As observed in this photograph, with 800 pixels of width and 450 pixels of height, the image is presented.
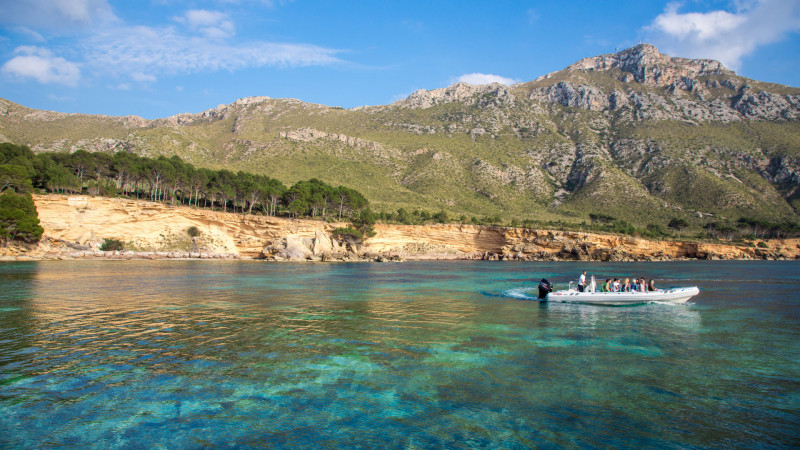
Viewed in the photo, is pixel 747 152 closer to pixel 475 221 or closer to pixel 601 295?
pixel 475 221

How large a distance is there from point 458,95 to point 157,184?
405 feet

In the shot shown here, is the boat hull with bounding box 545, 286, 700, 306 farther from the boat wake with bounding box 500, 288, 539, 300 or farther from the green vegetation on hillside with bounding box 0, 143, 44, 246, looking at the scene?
the green vegetation on hillside with bounding box 0, 143, 44, 246

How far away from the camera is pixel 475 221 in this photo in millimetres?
83062

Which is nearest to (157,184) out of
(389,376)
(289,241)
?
(289,241)

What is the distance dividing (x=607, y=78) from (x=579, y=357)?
596 ft

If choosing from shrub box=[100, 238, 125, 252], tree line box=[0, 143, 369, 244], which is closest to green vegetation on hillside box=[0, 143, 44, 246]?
tree line box=[0, 143, 369, 244]

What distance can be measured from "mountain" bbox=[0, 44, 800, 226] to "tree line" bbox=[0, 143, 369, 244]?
50.0 ft

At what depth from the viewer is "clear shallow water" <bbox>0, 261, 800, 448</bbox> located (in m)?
7.77

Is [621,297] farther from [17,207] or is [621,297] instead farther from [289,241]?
[17,207]

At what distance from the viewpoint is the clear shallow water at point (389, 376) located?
25.5ft

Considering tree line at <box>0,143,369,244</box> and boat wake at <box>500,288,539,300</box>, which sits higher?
tree line at <box>0,143,369,244</box>

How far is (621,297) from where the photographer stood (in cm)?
2441

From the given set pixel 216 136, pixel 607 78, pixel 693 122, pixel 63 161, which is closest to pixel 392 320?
pixel 63 161

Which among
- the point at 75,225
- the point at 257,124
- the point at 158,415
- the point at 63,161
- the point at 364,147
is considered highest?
the point at 257,124
